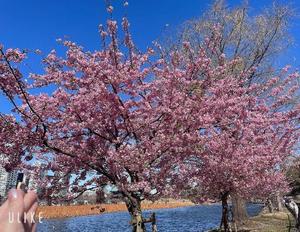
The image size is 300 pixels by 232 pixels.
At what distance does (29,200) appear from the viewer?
109 centimetres

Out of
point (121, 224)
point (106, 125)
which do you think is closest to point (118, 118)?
point (106, 125)

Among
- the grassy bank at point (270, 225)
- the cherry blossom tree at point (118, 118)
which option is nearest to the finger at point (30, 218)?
the cherry blossom tree at point (118, 118)

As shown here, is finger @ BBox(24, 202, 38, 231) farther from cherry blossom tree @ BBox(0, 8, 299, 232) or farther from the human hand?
cherry blossom tree @ BBox(0, 8, 299, 232)

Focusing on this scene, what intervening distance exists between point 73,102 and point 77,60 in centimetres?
123

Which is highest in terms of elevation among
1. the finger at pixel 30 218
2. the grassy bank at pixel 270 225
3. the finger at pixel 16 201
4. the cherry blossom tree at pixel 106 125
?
the cherry blossom tree at pixel 106 125

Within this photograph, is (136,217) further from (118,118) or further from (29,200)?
(29,200)

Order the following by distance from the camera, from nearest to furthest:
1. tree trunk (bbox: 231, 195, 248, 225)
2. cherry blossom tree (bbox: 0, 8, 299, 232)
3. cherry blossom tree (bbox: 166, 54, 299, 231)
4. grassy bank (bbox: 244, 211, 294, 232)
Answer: cherry blossom tree (bbox: 0, 8, 299, 232) < cherry blossom tree (bbox: 166, 54, 299, 231) < grassy bank (bbox: 244, 211, 294, 232) < tree trunk (bbox: 231, 195, 248, 225)

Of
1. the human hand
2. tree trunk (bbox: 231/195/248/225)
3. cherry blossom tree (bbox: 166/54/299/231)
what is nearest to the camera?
the human hand

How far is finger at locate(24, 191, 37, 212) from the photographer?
3.51 ft

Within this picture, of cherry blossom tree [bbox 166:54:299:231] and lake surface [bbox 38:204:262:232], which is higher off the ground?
cherry blossom tree [bbox 166:54:299:231]

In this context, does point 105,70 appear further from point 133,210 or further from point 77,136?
point 133,210

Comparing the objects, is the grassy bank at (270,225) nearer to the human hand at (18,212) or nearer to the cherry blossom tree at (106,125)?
the cherry blossom tree at (106,125)

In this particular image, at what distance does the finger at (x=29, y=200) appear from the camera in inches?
42.2

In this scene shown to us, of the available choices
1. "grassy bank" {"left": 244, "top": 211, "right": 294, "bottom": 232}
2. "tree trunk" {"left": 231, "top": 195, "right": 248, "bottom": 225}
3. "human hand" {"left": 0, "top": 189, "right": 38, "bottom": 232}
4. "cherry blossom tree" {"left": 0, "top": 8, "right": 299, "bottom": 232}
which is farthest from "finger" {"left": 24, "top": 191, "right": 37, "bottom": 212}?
"tree trunk" {"left": 231, "top": 195, "right": 248, "bottom": 225}
